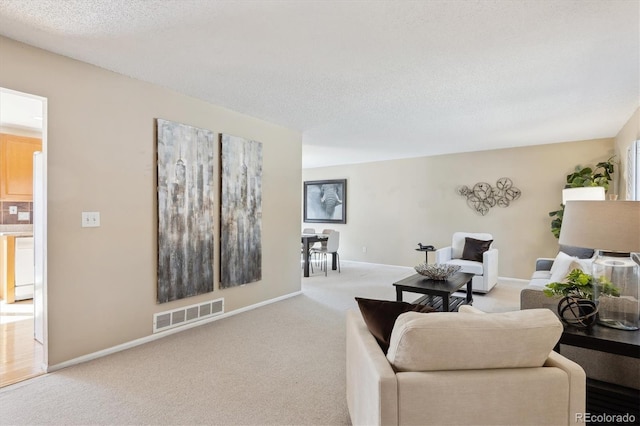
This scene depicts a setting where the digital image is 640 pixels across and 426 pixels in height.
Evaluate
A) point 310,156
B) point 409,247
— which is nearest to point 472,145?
point 409,247

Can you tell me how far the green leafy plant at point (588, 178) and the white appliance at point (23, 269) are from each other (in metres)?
7.80

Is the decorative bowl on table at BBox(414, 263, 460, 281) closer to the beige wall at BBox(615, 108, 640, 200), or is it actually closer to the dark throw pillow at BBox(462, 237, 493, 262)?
the dark throw pillow at BBox(462, 237, 493, 262)

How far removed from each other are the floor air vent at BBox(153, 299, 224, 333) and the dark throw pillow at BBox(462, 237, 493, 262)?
389 centimetres

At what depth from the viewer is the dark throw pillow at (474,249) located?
5.26 m

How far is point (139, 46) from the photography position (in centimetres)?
246

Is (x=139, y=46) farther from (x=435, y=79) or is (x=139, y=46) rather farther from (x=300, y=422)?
(x=300, y=422)

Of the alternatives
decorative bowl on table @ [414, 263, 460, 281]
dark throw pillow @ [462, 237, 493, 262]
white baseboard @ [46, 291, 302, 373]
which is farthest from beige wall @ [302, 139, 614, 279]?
white baseboard @ [46, 291, 302, 373]

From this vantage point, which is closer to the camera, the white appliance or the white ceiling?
the white ceiling

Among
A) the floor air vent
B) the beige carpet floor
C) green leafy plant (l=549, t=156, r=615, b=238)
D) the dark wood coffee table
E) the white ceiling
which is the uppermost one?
the white ceiling

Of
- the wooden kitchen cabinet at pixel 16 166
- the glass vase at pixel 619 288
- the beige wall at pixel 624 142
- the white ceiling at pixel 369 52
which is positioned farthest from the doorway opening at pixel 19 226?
the beige wall at pixel 624 142

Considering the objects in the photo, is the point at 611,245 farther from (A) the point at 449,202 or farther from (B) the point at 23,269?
(B) the point at 23,269

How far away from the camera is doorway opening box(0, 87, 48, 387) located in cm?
308

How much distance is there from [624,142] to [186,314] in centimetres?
604

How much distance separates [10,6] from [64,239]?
1603 mm
